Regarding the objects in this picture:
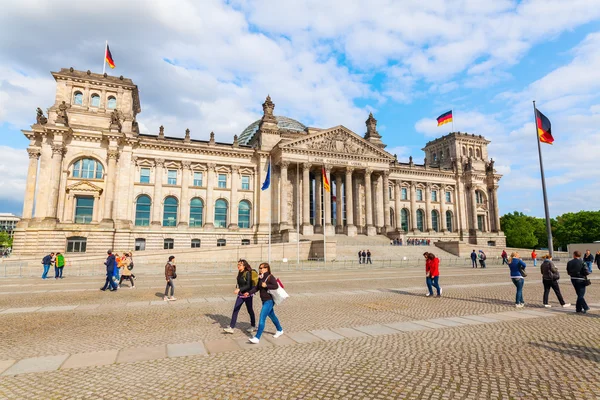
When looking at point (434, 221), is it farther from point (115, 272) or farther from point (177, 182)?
point (115, 272)

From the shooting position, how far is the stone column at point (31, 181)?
4341cm

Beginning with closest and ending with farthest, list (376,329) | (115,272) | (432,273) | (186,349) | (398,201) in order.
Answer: (186,349)
(376,329)
(432,273)
(115,272)
(398,201)

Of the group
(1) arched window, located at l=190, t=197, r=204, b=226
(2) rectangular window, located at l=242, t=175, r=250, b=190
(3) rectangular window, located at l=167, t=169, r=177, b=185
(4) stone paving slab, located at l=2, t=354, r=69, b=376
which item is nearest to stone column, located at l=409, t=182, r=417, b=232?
(2) rectangular window, located at l=242, t=175, r=250, b=190

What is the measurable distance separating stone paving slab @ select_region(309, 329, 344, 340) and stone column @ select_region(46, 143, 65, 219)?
151ft

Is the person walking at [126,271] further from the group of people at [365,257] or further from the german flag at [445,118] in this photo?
the german flag at [445,118]

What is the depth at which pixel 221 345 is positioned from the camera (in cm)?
738

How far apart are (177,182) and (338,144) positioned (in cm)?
2638

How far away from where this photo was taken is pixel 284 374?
18.4 ft

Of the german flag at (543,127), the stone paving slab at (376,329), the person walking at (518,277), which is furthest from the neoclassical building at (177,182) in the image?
the stone paving slab at (376,329)

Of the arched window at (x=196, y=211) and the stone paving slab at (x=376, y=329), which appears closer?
the stone paving slab at (x=376, y=329)

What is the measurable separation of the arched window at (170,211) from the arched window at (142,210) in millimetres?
2306

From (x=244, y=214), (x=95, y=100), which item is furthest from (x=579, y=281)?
(x=95, y=100)

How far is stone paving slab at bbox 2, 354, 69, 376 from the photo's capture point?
5.87m

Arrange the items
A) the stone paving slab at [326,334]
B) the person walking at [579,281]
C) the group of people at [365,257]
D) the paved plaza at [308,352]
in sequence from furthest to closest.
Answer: the group of people at [365,257]
the person walking at [579,281]
the stone paving slab at [326,334]
the paved plaza at [308,352]
